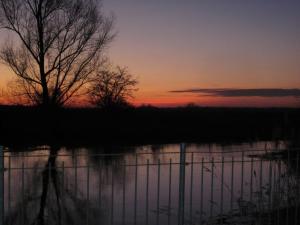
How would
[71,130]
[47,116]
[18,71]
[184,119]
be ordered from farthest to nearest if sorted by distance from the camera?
[184,119] → [71,130] → [47,116] → [18,71]

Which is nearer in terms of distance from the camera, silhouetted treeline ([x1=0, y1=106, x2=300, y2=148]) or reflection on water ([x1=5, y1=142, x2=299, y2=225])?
reflection on water ([x1=5, y1=142, x2=299, y2=225])

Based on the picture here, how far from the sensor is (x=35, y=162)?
722 inches

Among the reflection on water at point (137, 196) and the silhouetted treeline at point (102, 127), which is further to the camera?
the silhouetted treeline at point (102, 127)

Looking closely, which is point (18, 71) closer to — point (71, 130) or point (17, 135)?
point (17, 135)

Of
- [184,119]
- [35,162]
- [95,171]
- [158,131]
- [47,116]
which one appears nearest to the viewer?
[95,171]

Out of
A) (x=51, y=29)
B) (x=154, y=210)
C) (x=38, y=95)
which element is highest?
(x=51, y=29)

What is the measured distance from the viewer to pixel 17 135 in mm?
34219

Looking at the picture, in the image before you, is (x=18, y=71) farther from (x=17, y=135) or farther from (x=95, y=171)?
(x=95, y=171)

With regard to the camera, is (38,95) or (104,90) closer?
(38,95)

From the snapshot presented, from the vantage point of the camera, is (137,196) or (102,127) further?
(102,127)

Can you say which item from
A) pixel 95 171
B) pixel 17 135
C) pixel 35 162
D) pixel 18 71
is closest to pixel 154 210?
pixel 95 171

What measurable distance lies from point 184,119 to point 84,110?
16.2 meters

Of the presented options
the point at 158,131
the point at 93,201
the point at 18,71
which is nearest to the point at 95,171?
the point at 93,201

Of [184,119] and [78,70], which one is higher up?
[78,70]
